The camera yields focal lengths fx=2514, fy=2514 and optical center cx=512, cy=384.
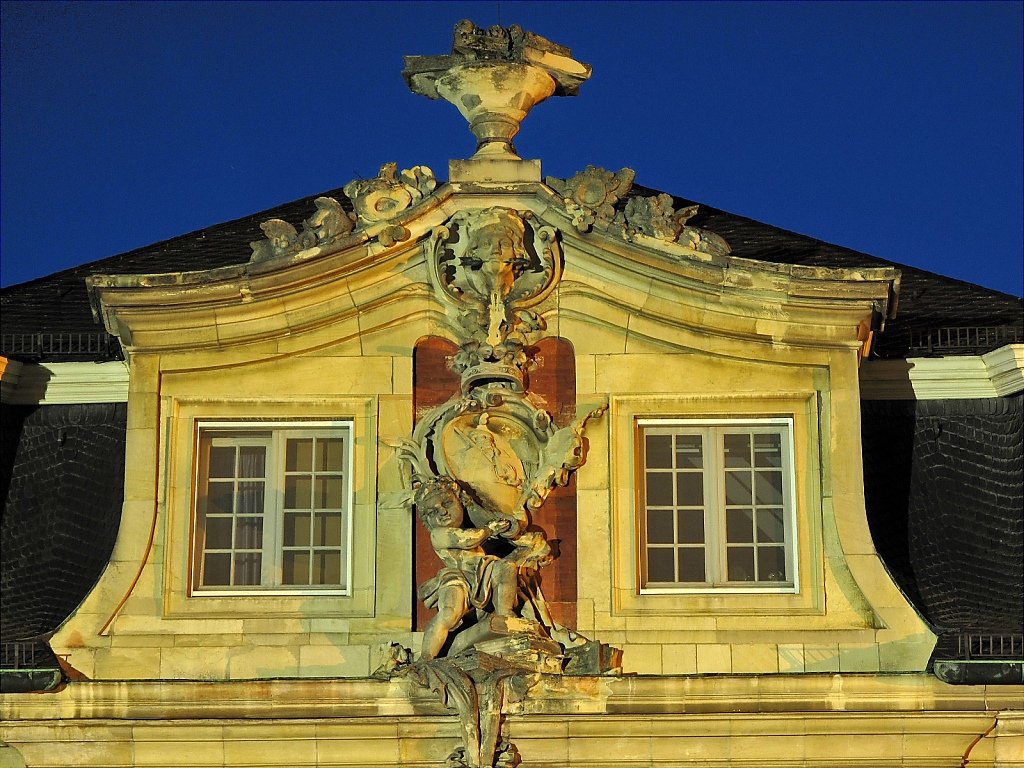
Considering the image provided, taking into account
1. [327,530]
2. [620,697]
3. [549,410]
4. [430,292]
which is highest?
[430,292]

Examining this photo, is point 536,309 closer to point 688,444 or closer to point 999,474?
point 688,444

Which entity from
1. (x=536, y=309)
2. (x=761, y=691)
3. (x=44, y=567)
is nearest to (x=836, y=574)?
(x=761, y=691)

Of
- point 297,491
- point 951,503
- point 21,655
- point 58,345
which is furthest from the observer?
point 58,345

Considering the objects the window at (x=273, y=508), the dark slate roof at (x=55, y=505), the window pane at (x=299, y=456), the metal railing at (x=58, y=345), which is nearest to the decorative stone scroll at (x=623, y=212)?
the window at (x=273, y=508)

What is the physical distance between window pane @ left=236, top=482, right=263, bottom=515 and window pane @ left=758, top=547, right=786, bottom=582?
12.3ft

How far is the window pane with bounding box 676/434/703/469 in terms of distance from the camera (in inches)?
746

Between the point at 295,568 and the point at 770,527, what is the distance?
3.56 metres

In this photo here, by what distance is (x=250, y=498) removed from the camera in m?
19.0

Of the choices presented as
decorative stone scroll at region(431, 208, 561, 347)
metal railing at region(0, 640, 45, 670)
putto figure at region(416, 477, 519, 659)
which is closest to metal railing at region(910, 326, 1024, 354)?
decorative stone scroll at region(431, 208, 561, 347)

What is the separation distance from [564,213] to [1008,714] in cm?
494

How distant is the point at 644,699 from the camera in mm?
17750

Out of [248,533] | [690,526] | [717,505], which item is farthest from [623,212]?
[248,533]

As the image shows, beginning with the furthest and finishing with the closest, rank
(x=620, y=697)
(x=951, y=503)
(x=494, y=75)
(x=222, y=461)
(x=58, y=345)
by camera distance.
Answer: (x=58, y=345)
(x=494, y=75)
(x=951, y=503)
(x=222, y=461)
(x=620, y=697)

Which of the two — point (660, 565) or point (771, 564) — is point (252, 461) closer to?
point (660, 565)
